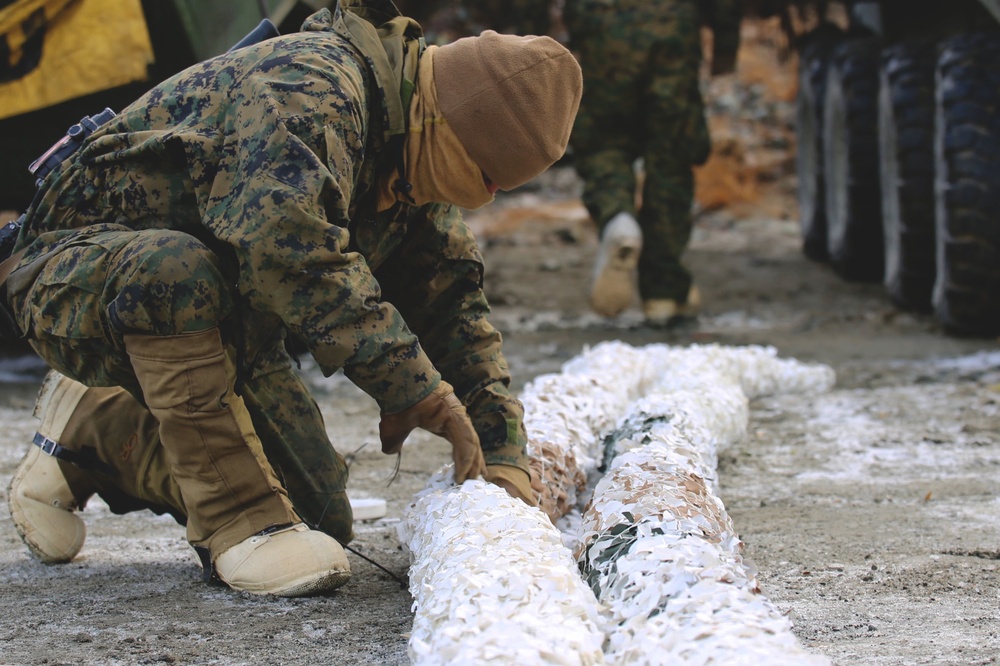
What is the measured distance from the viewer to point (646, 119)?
17.3 ft

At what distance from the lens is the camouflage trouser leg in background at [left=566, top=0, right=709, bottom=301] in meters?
5.07

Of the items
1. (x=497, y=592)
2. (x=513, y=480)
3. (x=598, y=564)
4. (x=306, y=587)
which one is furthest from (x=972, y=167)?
(x=497, y=592)

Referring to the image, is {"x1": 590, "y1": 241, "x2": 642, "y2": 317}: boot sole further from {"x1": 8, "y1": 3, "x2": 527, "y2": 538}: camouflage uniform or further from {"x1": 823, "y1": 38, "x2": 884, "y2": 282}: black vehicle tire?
{"x1": 8, "y1": 3, "x2": 527, "y2": 538}: camouflage uniform

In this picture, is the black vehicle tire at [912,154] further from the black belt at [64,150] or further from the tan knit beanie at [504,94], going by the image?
the black belt at [64,150]

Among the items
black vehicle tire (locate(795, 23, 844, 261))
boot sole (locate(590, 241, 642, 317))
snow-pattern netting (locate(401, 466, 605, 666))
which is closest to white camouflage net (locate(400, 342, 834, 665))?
snow-pattern netting (locate(401, 466, 605, 666))

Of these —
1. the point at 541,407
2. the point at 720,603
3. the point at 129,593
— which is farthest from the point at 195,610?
the point at 541,407

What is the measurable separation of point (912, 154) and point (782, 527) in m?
3.03

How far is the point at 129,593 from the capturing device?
6.51 feet

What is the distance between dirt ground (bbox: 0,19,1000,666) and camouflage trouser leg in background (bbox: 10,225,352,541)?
16 cm

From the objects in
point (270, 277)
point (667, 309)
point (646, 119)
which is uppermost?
point (270, 277)

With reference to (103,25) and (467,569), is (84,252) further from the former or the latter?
(103,25)

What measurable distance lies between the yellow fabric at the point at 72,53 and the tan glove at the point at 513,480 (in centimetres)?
196

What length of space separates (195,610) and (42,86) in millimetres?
2097

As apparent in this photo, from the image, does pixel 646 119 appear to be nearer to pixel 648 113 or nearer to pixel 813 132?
pixel 648 113
